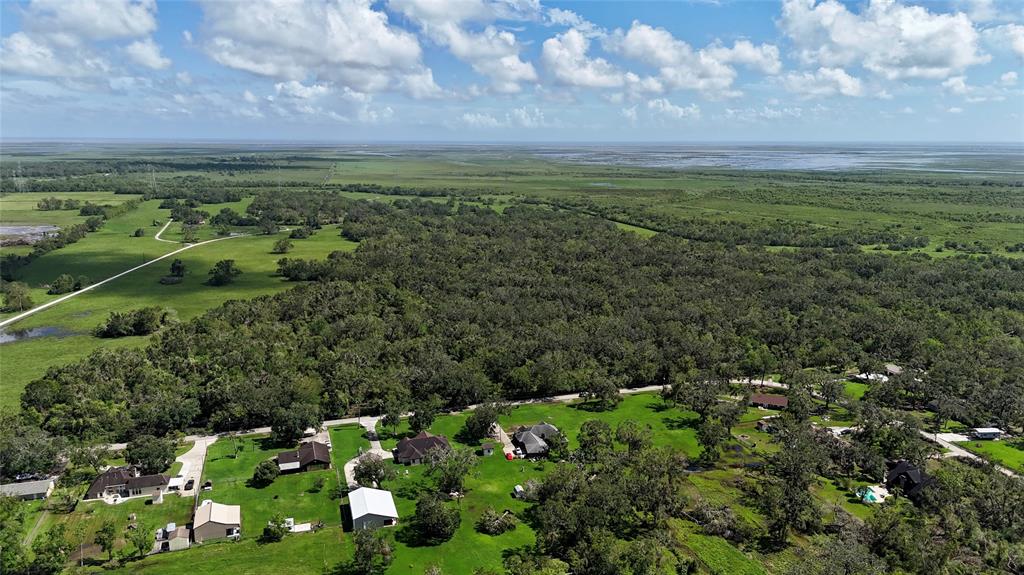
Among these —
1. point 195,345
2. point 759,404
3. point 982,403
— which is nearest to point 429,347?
point 195,345

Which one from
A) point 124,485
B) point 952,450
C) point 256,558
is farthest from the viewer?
point 952,450

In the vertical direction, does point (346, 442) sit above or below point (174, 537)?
below

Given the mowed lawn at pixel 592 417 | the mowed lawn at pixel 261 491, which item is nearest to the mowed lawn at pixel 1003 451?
the mowed lawn at pixel 592 417

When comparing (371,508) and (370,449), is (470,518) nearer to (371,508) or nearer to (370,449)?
(371,508)

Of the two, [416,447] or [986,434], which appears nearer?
[416,447]

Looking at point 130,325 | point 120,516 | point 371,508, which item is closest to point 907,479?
point 371,508

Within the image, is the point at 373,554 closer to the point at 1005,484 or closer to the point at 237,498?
the point at 237,498

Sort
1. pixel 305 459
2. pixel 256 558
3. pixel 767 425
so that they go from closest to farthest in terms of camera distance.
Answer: pixel 256 558, pixel 305 459, pixel 767 425

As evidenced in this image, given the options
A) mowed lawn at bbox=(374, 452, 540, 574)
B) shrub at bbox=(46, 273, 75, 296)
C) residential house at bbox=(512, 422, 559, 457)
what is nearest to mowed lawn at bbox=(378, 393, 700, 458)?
residential house at bbox=(512, 422, 559, 457)
